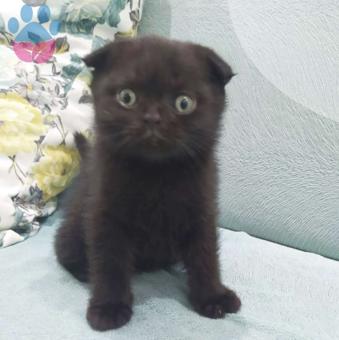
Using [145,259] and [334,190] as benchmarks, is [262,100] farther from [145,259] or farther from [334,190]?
[145,259]

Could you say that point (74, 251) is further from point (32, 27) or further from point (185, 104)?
point (32, 27)

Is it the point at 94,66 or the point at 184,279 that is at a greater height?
the point at 94,66

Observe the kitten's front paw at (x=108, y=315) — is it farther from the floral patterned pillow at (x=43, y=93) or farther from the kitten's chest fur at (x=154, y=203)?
the floral patterned pillow at (x=43, y=93)

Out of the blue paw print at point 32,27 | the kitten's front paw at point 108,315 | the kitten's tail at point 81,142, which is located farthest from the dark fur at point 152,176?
the blue paw print at point 32,27

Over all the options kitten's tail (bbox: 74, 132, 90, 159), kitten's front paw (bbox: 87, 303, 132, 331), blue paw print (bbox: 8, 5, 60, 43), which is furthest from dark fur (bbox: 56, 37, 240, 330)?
blue paw print (bbox: 8, 5, 60, 43)

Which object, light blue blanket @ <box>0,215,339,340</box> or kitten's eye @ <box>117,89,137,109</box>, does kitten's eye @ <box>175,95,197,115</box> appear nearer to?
kitten's eye @ <box>117,89,137,109</box>

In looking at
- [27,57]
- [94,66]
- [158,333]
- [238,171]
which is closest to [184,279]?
[158,333]

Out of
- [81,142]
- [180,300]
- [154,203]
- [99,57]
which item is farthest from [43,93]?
[180,300]
